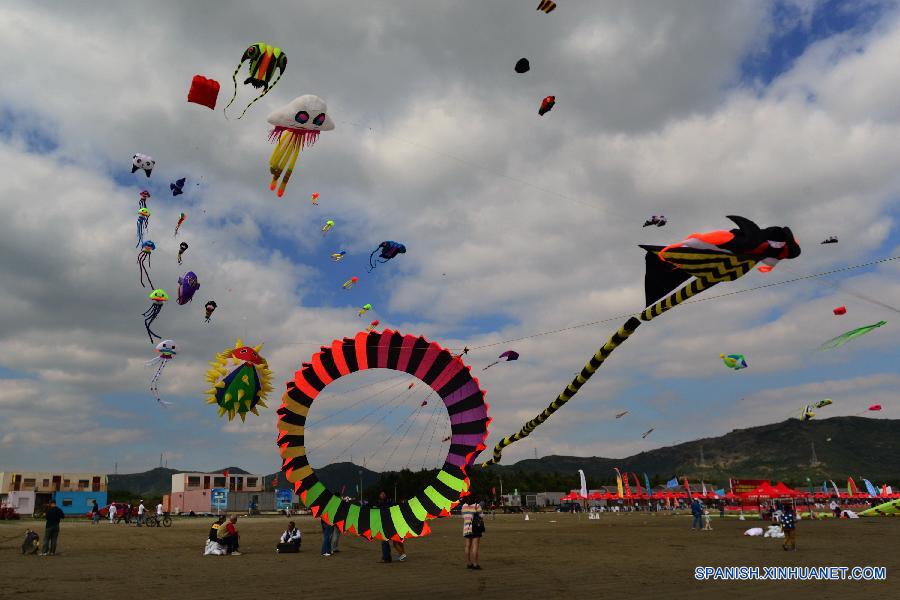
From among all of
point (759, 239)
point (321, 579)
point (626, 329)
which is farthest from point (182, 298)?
point (759, 239)

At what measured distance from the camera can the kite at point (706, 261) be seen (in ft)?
37.8

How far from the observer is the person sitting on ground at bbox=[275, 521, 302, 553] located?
1944 centimetres

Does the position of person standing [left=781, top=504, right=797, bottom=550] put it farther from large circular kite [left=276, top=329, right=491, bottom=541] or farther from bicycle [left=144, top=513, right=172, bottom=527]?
bicycle [left=144, top=513, right=172, bottom=527]

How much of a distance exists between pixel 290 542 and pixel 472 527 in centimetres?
848

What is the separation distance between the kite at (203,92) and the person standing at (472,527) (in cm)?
1381

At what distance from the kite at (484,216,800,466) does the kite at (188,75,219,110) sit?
13.6 metres

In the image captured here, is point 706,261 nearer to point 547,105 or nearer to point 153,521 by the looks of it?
point 547,105

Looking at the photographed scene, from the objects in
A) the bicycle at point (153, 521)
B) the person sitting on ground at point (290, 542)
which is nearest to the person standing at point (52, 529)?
the person sitting on ground at point (290, 542)

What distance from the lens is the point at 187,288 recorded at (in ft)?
90.5

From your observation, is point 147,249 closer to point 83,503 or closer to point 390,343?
point 390,343

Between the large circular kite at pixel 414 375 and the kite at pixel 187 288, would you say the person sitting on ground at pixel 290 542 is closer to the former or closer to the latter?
the large circular kite at pixel 414 375

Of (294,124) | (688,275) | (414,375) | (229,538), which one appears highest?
(294,124)

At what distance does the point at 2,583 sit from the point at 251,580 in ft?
16.4

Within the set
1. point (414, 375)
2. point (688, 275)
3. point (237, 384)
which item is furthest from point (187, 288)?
point (688, 275)
